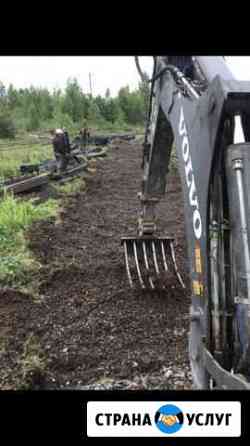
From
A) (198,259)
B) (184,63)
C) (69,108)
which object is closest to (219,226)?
(198,259)

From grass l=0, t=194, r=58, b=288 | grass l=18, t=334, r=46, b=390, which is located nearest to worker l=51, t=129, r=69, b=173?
grass l=0, t=194, r=58, b=288

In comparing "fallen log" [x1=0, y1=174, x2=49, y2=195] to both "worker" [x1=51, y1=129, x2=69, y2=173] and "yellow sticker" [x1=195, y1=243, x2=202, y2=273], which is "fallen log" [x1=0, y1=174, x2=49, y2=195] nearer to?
"worker" [x1=51, y1=129, x2=69, y2=173]

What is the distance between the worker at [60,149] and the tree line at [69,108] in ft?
55.5

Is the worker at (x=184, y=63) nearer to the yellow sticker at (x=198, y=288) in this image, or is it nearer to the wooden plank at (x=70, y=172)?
the yellow sticker at (x=198, y=288)

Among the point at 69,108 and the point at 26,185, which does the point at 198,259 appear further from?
the point at 69,108

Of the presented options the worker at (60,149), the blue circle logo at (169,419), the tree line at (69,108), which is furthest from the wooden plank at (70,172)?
the tree line at (69,108)

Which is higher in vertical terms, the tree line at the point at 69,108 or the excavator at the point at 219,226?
the tree line at the point at 69,108

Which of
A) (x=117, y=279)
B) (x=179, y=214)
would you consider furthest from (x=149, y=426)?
(x=179, y=214)

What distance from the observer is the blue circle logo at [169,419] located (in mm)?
1338

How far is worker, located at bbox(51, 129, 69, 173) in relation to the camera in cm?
1148

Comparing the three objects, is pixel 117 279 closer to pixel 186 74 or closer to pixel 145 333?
pixel 145 333

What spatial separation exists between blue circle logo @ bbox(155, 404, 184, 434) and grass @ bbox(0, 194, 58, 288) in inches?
137

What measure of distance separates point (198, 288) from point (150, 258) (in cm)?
270

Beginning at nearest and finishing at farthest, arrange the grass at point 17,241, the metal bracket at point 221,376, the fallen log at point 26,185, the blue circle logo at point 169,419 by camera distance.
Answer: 1. the blue circle logo at point 169,419
2. the metal bracket at point 221,376
3. the grass at point 17,241
4. the fallen log at point 26,185
